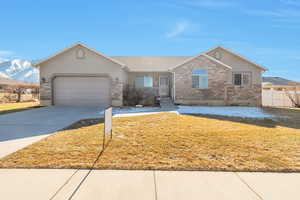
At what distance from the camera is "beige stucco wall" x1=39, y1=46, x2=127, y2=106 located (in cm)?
1512

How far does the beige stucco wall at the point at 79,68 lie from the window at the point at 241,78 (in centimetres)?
1101

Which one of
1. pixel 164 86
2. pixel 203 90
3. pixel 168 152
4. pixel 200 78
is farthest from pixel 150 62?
pixel 168 152

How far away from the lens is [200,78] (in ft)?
51.6

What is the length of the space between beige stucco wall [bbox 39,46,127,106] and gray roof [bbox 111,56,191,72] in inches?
147

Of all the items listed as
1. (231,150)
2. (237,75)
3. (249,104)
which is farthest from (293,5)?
(231,150)

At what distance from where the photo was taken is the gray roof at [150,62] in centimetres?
1895

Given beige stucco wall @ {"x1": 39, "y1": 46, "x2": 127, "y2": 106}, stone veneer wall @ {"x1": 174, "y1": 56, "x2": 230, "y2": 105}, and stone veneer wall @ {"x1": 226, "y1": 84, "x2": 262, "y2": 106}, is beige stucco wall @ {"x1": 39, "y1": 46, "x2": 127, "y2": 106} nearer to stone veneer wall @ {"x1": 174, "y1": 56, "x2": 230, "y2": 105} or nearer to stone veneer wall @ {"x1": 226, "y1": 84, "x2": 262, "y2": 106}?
stone veneer wall @ {"x1": 174, "y1": 56, "x2": 230, "y2": 105}

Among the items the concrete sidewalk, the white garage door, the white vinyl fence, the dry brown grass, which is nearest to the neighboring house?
the white garage door

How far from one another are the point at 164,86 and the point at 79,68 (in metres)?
8.63

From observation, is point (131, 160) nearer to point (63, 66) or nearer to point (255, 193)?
point (255, 193)

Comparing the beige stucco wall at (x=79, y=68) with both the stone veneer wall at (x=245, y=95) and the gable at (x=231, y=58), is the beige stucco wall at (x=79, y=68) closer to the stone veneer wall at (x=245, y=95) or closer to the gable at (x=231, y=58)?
the gable at (x=231, y=58)

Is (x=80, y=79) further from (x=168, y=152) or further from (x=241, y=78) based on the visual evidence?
(x=241, y=78)

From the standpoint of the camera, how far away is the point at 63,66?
15.2 m

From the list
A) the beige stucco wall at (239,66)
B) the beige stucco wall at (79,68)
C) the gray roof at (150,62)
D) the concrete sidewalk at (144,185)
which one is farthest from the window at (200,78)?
the concrete sidewalk at (144,185)
